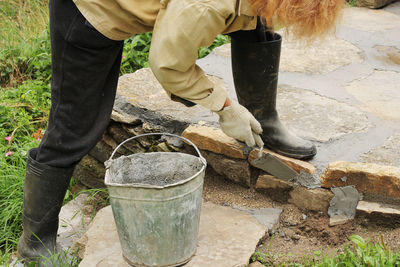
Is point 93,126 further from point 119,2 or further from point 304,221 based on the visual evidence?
→ point 304,221

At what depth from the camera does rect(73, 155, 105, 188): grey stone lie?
3266mm

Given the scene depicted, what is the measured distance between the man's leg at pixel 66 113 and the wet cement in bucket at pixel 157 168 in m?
0.20

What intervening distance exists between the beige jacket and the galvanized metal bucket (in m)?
0.27

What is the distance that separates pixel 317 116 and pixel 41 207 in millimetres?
1634

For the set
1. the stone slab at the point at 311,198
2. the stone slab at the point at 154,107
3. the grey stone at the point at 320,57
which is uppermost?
the grey stone at the point at 320,57

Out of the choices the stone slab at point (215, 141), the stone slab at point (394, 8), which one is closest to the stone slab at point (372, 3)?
the stone slab at point (394, 8)

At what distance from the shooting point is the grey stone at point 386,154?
8.45 feet

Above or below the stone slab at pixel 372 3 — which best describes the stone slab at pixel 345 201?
below

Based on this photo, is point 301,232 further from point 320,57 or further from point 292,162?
point 320,57

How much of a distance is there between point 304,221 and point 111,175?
1008mm

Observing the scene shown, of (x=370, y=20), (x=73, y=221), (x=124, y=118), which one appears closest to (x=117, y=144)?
(x=124, y=118)

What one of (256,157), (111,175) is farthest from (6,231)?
(256,157)

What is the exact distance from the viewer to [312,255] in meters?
2.32

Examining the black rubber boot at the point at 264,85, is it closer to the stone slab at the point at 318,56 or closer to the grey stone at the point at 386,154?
the grey stone at the point at 386,154
